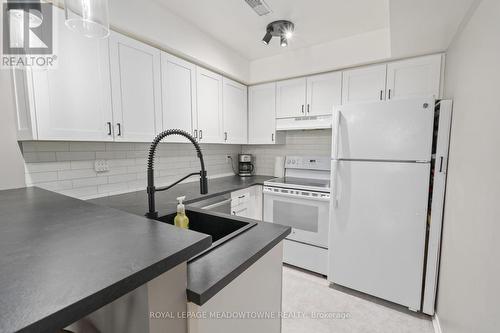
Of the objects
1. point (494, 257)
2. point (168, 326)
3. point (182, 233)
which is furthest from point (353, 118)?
point (168, 326)

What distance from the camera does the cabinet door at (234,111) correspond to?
289 centimetres

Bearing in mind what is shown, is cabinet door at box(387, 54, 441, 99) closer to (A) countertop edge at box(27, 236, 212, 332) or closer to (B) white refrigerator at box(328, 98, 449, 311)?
(B) white refrigerator at box(328, 98, 449, 311)

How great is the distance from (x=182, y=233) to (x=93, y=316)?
1.63 feet

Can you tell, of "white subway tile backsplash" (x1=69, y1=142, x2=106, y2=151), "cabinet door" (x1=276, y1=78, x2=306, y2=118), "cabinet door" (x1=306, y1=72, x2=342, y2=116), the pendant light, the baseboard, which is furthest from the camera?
"cabinet door" (x1=276, y1=78, x2=306, y2=118)

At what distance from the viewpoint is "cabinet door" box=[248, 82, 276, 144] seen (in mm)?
3068

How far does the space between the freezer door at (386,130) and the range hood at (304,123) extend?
0.59 metres

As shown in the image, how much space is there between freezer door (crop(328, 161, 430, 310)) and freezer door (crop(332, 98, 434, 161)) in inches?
3.3

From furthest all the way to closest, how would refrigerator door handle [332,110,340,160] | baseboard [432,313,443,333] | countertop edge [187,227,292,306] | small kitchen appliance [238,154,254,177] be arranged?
small kitchen appliance [238,154,254,177], refrigerator door handle [332,110,340,160], baseboard [432,313,443,333], countertop edge [187,227,292,306]

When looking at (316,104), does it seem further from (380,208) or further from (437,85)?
(380,208)

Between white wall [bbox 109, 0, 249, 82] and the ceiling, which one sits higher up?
the ceiling

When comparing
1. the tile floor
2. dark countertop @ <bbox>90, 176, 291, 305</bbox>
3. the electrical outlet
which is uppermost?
the electrical outlet

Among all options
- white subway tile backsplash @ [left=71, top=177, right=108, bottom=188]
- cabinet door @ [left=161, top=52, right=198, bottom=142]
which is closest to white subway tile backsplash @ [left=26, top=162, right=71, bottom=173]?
white subway tile backsplash @ [left=71, top=177, right=108, bottom=188]

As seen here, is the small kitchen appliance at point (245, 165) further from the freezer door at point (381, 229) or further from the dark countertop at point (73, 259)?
the dark countertop at point (73, 259)

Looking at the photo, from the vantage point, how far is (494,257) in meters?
0.94
